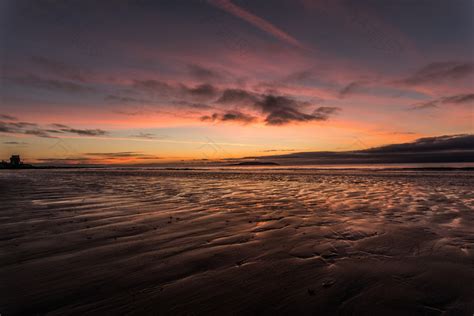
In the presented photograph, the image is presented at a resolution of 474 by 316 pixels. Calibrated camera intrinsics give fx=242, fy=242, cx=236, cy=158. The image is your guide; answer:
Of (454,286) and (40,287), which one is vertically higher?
(40,287)

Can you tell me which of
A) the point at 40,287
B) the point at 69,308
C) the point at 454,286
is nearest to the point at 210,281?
the point at 69,308

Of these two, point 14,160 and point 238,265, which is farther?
point 14,160

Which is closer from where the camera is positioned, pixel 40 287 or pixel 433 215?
pixel 40 287

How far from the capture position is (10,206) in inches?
367

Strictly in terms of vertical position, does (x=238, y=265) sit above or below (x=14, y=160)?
below

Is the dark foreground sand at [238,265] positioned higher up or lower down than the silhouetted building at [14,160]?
lower down

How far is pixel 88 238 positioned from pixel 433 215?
981cm

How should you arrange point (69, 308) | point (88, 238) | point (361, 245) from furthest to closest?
point (88, 238) → point (361, 245) → point (69, 308)

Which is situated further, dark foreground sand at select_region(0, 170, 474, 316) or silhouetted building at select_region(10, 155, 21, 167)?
silhouetted building at select_region(10, 155, 21, 167)

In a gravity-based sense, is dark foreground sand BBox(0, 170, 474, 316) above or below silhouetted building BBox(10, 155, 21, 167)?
below

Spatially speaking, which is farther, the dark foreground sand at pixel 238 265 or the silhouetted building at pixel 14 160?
the silhouetted building at pixel 14 160

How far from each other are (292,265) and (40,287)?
11.7 feet

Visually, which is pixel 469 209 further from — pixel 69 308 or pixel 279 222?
pixel 69 308

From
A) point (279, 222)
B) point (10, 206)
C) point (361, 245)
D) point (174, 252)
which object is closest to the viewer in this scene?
point (174, 252)
